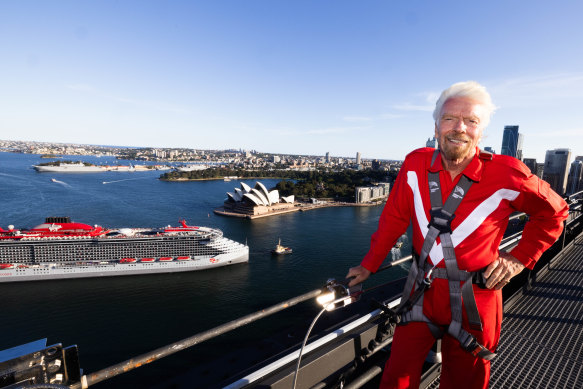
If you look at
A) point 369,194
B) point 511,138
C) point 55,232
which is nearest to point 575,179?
point 369,194

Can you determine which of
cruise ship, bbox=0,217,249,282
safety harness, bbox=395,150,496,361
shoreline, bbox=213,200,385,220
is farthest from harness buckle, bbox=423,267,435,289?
shoreline, bbox=213,200,385,220

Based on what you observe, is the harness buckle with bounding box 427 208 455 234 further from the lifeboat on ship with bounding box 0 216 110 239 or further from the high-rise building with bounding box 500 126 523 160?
the high-rise building with bounding box 500 126 523 160

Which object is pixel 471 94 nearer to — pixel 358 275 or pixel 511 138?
pixel 358 275

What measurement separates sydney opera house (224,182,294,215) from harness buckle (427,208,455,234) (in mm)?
26429

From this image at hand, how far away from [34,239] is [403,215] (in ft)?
59.9

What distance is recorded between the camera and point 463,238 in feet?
2.61

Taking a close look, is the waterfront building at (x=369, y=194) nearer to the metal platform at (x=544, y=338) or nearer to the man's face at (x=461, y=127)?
the metal platform at (x=544, y=338)

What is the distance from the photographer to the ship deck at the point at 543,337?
1322 mm

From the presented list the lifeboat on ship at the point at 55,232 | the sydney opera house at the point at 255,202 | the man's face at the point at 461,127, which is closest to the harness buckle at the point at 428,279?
the man's face at the point at 461,127

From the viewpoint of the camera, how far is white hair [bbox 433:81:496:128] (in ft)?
2.72

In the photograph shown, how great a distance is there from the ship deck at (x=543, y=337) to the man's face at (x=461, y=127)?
3.39 ft

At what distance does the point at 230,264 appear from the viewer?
49.9ft

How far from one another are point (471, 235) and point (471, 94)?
406 mm

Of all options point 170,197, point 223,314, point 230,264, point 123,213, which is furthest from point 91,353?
point 170,197
